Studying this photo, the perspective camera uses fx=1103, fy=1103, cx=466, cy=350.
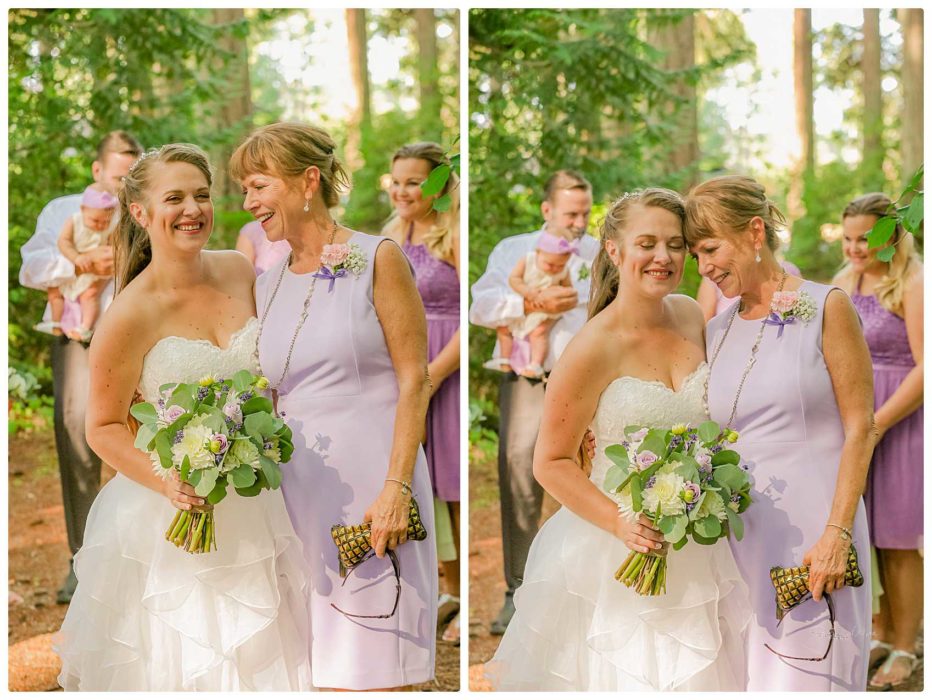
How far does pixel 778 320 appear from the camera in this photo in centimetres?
372

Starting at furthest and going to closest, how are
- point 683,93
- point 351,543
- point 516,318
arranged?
point 683,93 → point 516,318 → point 351,543

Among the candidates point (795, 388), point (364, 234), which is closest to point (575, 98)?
point (364, 234)

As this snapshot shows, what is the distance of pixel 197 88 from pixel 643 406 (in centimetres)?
210

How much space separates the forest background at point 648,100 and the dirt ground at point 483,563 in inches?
3.9

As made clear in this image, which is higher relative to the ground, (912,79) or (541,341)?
(912,79)

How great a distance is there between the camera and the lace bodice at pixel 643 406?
3.71 m

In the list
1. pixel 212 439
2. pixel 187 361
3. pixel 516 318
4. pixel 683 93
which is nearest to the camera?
pixel 212 439

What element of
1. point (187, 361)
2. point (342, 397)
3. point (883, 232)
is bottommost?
Answer: point (342, 397)

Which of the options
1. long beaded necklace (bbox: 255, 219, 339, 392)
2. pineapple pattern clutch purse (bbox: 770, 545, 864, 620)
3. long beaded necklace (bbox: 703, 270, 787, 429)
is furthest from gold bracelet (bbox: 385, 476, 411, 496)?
pineapple pattern clutch purse (bbox: 770, 545, 864, 620)

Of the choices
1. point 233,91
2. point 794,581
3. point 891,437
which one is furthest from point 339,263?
point 891,437

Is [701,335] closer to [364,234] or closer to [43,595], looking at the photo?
[364,234]

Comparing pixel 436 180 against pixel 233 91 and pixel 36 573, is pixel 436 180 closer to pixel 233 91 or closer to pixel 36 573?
pixel 233 91

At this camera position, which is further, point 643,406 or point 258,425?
point 643,406

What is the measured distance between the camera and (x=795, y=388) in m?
3.66
